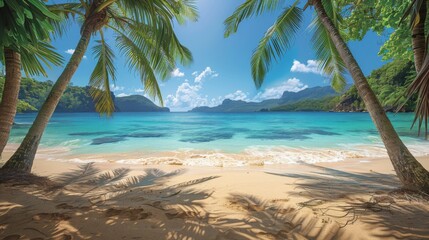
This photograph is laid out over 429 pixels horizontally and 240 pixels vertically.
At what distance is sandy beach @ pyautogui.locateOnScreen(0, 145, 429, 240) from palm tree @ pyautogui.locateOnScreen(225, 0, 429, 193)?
0.41 metres

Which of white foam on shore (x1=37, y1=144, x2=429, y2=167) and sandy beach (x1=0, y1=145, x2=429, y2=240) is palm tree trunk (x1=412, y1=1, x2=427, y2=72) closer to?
sandy beach (x1=0, y1=145, x2=429, y2=240)

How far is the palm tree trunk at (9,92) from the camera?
10.6 ft

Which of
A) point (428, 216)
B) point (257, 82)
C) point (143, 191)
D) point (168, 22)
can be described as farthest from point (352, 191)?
point (168, 22)

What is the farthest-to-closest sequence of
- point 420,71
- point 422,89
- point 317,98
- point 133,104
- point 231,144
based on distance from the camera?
point 133,104 < point 317,98 < point 231,144 < point 422,89 < point 420,71

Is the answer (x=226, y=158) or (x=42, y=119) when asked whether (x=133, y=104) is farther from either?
(x=42, y=119)

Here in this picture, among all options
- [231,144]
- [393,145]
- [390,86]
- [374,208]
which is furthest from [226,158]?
[390,86]

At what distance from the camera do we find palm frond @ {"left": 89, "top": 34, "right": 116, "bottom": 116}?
562cm

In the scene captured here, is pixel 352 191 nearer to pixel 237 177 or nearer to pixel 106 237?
pixel 237 177

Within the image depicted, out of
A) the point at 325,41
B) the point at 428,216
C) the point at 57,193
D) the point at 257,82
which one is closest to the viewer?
the point at 428,216

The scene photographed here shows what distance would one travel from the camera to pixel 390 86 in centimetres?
953

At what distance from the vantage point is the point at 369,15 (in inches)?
218

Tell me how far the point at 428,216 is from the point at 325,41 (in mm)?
4659

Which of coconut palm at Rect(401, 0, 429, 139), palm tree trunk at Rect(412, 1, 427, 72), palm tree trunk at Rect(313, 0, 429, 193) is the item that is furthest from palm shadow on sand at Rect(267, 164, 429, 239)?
palm tree trunk at Rect(412, 1, 427, 72)

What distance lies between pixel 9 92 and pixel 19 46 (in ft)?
3.03
